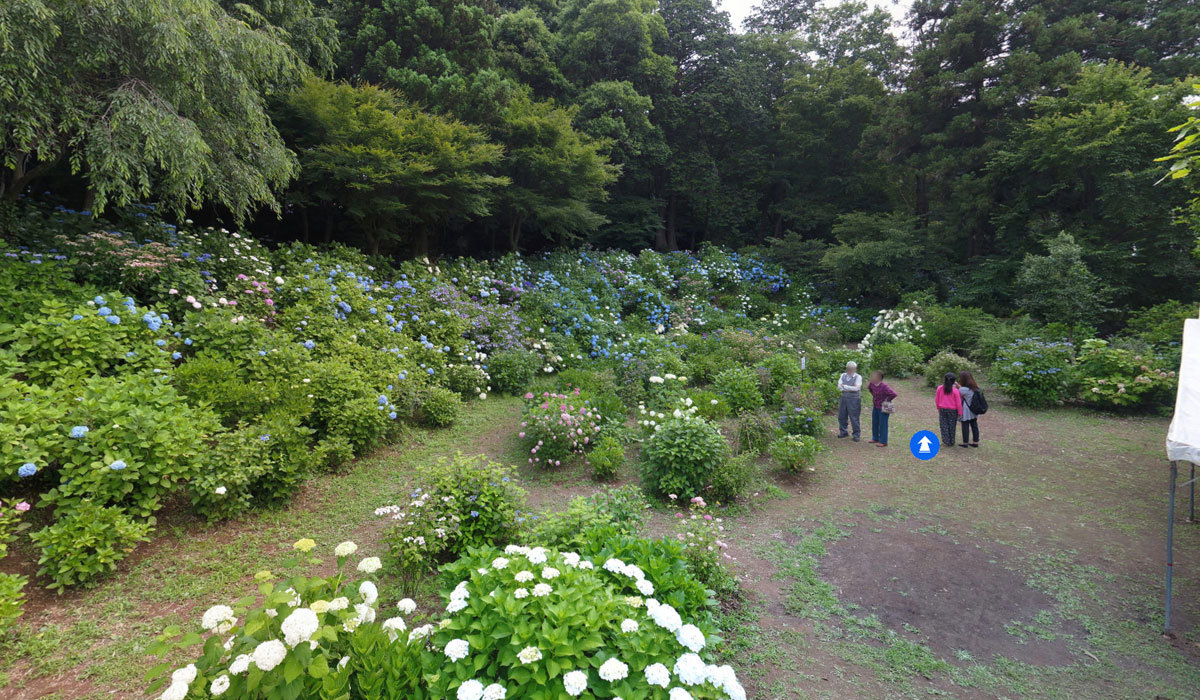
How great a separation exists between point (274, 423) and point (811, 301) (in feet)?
Answer: 54.1

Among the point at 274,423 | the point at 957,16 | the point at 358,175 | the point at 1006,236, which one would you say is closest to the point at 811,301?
the point at 1006,236

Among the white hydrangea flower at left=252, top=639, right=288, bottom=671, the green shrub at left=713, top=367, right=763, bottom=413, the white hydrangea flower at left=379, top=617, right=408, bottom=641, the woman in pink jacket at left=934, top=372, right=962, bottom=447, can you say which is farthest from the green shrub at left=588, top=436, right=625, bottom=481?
the woman in pink jacket at left=934, top=372, right=962, bottom=447

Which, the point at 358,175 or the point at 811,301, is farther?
the point at 811,301

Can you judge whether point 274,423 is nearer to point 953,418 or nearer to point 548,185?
A: point 953,418

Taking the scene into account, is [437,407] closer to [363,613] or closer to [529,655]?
[363,613]

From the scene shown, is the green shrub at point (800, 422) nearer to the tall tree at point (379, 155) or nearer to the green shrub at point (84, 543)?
the green shrub at point (84, 543)

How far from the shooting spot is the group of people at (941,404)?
6.79 m

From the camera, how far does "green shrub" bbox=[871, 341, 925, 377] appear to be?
36.8 ft

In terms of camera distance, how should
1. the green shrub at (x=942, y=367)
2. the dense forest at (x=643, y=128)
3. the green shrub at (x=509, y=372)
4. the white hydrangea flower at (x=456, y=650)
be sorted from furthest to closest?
the green shrub at (x=942, y=367)
the green shrub at (x=509, y=372)
the dense forest at (x=643, y=128)
the white hydrangea flower at (x=456, y=650)

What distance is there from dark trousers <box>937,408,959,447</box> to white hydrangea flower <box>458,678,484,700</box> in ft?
23.6

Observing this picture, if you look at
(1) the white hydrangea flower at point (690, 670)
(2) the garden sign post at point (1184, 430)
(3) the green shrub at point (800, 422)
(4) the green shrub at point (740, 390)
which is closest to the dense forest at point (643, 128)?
(2) the garden sign post at point (1184, 430)

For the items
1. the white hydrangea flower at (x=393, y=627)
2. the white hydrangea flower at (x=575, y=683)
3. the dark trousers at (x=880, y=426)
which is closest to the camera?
the white hydrangea flower at (x=575, y=683)

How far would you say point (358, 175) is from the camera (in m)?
9.22

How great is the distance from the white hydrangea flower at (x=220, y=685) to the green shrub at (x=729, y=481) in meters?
3.99
